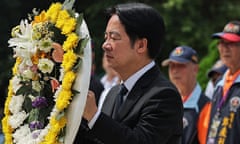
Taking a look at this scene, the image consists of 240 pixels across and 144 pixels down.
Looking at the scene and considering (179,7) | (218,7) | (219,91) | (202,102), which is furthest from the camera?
(218,7)

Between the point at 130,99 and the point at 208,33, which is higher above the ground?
the point at 130,99

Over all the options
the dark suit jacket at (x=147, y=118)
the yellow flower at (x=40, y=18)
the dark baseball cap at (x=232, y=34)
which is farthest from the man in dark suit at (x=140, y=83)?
the dark baseball cap at (x=232, y=34)

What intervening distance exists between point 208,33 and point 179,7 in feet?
2.73

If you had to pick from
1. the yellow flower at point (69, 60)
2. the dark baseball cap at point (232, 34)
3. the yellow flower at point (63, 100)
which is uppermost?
the yellow flower at point (69, 60)

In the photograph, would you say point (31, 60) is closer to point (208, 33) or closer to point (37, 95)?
point (37, 95)

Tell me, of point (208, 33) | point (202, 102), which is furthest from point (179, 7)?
point (202, 102)

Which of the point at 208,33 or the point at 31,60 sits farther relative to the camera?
the point at 208,33

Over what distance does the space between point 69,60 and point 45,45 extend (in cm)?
24

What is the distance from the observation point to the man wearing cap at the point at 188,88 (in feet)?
17.9

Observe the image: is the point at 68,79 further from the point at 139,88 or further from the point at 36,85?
the point at 139,88

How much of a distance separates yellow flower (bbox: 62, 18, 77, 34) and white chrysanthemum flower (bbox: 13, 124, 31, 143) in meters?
0.53

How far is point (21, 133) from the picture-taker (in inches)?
122

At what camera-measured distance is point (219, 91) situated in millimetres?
5172

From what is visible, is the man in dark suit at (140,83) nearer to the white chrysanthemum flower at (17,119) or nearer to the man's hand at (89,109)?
the man's hand at (89,109)
